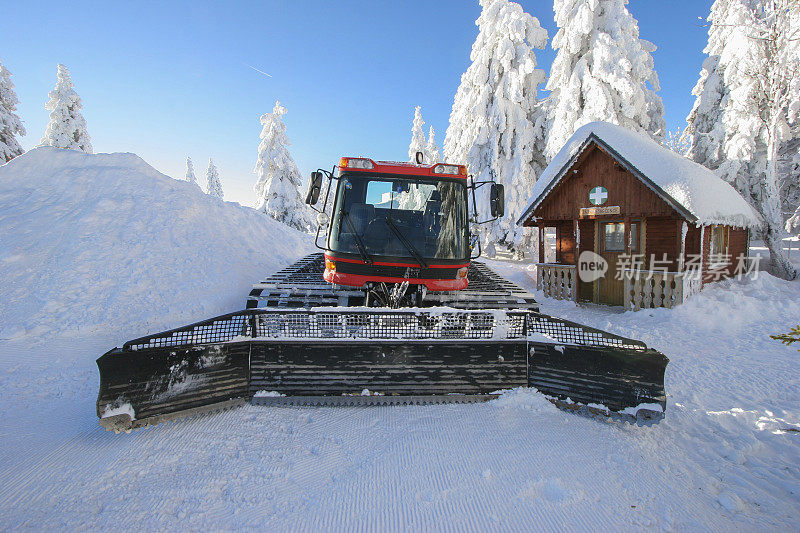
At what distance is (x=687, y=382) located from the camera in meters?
5.27

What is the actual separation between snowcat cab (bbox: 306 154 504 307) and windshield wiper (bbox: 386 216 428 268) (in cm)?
1

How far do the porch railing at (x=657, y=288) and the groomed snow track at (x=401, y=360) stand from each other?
8661 millimetres

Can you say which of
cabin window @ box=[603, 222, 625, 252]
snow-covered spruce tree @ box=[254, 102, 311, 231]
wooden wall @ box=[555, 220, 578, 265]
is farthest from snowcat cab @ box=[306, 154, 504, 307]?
snow-covered spruce tree @ box=[254, 102, 311, 231]

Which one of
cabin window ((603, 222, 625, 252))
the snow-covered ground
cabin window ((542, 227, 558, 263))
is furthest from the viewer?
cabin window ((542, 227, 558, 263))

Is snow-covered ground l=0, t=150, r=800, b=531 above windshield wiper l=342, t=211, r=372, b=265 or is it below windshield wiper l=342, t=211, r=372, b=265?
below

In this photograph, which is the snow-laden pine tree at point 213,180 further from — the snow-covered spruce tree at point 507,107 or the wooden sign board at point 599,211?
the wooden sign board at point 599,211

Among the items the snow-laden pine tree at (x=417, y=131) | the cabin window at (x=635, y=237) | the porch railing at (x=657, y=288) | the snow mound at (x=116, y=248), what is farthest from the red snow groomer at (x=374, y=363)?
the snow-laden pine tree at (x=417, y=131)

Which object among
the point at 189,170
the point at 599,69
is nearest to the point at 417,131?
the point at 599,69

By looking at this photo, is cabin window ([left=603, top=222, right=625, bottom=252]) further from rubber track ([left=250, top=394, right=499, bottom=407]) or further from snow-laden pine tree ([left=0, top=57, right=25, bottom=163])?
snow-laden pine tree ([left=0, top=57, right=25, bottom=163])

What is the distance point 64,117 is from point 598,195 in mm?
36501

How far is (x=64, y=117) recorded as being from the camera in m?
26.9

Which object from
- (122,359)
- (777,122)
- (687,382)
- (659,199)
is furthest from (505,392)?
(777,122)

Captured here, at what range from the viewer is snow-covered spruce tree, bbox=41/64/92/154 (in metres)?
26.4

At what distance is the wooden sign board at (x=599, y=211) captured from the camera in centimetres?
1164
